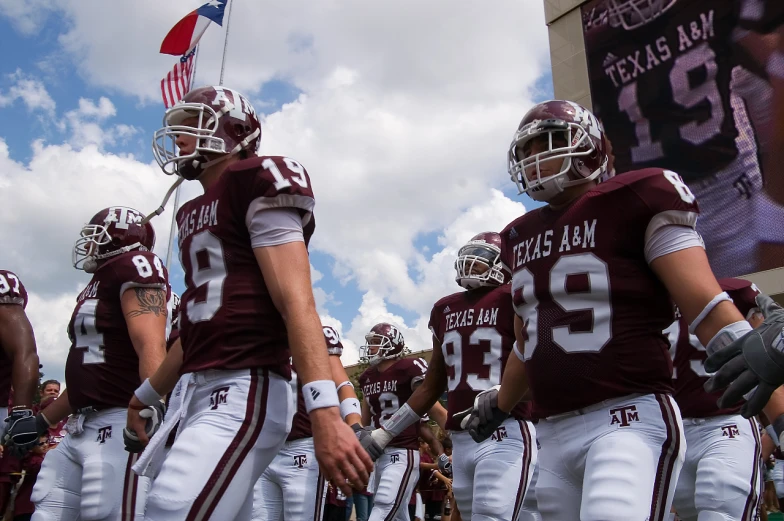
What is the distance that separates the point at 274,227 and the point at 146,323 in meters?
1.67

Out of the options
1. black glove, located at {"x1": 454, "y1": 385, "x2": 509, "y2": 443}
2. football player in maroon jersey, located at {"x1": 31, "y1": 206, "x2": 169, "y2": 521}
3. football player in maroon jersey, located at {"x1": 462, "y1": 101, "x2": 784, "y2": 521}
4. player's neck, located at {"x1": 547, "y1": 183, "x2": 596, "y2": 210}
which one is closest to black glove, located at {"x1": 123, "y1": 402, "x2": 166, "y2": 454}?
football player in maroon jersey, located at {"x1": 31, "y1": 206, "x2": 169, "y2": 521}

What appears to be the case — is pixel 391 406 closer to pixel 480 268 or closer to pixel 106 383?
pixel 480 268

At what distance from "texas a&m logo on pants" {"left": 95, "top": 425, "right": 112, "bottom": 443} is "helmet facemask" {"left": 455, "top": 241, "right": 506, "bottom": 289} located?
282 cm

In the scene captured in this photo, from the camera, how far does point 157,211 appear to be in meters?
3.96

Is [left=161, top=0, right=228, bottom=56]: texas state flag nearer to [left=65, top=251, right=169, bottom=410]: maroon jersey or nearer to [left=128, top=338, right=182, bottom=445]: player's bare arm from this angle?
[left=65, top=251, right=169, bottom=410]: maroon jersey

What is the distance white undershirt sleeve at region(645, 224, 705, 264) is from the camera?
9.07 feet

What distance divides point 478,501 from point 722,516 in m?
1.52

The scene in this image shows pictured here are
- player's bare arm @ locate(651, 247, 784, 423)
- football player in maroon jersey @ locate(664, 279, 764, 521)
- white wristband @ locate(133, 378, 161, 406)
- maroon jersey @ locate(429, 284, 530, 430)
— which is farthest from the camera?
maroon jersey @ locate(429, 284, 530, 430)

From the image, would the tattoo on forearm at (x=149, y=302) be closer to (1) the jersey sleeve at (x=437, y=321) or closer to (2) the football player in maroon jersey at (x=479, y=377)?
(2) the football player in maroon jersey at (x=479, y=377)

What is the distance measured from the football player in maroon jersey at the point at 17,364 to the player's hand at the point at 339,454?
10.5 feet

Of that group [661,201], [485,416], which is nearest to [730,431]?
[485,416]

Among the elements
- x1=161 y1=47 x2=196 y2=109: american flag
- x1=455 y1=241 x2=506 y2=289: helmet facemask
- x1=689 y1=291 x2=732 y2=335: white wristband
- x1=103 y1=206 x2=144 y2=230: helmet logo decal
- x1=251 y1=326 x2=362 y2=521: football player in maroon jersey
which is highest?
x1=161 y1=47 x2=196 y2=109: american flag

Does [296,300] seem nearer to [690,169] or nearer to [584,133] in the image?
[584,133]

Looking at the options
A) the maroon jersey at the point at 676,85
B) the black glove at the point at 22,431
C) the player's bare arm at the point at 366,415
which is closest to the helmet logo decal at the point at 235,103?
the black glove at the point at 22,431
